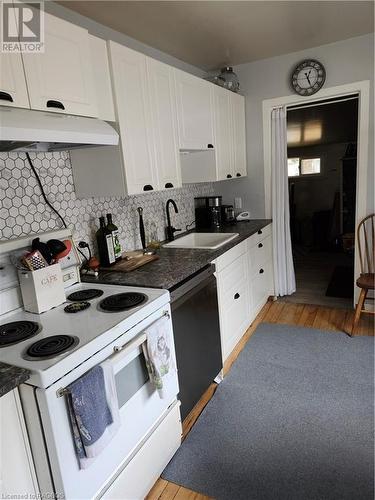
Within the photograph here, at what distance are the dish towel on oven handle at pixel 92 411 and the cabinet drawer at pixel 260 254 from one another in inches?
79.7

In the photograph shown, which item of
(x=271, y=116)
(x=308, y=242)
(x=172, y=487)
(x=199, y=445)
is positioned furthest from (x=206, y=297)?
(x=308, y=242)

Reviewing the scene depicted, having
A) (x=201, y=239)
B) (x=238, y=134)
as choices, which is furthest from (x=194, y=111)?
(x=201, y=239)

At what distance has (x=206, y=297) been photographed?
2062 millimetres

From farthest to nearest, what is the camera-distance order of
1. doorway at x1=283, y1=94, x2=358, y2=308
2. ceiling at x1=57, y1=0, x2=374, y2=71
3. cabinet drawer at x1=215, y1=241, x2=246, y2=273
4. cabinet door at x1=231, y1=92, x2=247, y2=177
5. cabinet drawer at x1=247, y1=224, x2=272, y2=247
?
doorway at x1=283, y1=94, x2=358, y2=308 → cabinet door at x1=231, y1=92, x2=247, y2=177 → cabinet drawer at x1=247, y1=224, x2=272, y2=247 → cabinet drawer at x1=215, y1=241, x2=246, y2=273 → ceiling at x1=57, y1=0, x2=374, y2=71

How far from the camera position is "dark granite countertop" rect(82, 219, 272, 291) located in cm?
179

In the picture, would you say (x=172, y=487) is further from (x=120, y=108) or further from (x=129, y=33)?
(x=129, y=33)

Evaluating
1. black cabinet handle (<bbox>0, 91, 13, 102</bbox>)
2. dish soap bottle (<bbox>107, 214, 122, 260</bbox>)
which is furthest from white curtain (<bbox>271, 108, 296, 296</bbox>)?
black cabinet handle (<bbox>0, 91, 13, 102</bbox>)

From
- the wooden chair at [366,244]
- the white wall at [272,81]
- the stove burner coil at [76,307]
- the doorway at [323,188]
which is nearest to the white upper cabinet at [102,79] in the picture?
the stove burner coil at [76,307]

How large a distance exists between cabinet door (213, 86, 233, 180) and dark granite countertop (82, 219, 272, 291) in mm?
852

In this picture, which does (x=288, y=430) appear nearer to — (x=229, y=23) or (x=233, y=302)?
(x=233, y=302)

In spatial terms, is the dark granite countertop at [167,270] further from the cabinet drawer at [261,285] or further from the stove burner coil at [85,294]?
the cabinet drawer at [261,285]

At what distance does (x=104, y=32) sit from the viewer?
2.25 meters

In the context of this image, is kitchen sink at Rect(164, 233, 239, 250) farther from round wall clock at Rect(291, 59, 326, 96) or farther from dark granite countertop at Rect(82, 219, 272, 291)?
round wall clock at Rect(291, 59, 326, 96)

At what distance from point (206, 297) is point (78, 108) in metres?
1.26
